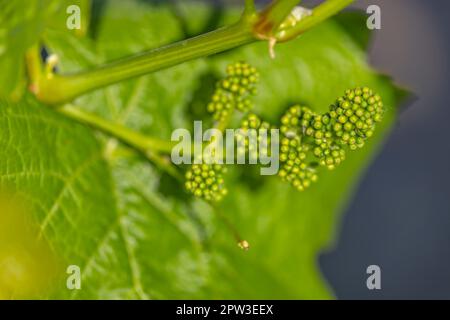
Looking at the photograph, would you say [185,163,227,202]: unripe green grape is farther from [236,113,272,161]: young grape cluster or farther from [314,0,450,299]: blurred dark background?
[314,0,450,299]: blurred dark background

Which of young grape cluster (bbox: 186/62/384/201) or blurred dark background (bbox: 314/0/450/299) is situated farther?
blurred dark background (bbox: 314/0/450/299)

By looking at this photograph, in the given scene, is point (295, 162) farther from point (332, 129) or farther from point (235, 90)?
point (235, 90)

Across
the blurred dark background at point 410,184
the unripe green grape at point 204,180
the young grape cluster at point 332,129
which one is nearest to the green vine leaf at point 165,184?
the unripe green grape at point 204,180

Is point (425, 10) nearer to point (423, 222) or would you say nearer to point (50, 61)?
point (423, 222)

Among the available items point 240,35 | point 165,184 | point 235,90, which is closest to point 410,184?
point 165,184

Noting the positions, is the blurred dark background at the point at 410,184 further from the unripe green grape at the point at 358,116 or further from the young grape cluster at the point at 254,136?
the unripe green grape at the point at 358,116

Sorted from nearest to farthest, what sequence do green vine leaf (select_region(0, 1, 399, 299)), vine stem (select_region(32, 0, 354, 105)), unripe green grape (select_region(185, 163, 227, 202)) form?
vine stem (select_region(32, 0, 354, 105))
unripe green grape (select_region(185, 163, 227, 202))
green vine leaf (select_region(0, 1, 399, 299))

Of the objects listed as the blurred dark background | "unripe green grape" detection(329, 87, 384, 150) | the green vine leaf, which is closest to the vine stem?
"unripe green grape" detection(329, 87, 384, 150)
